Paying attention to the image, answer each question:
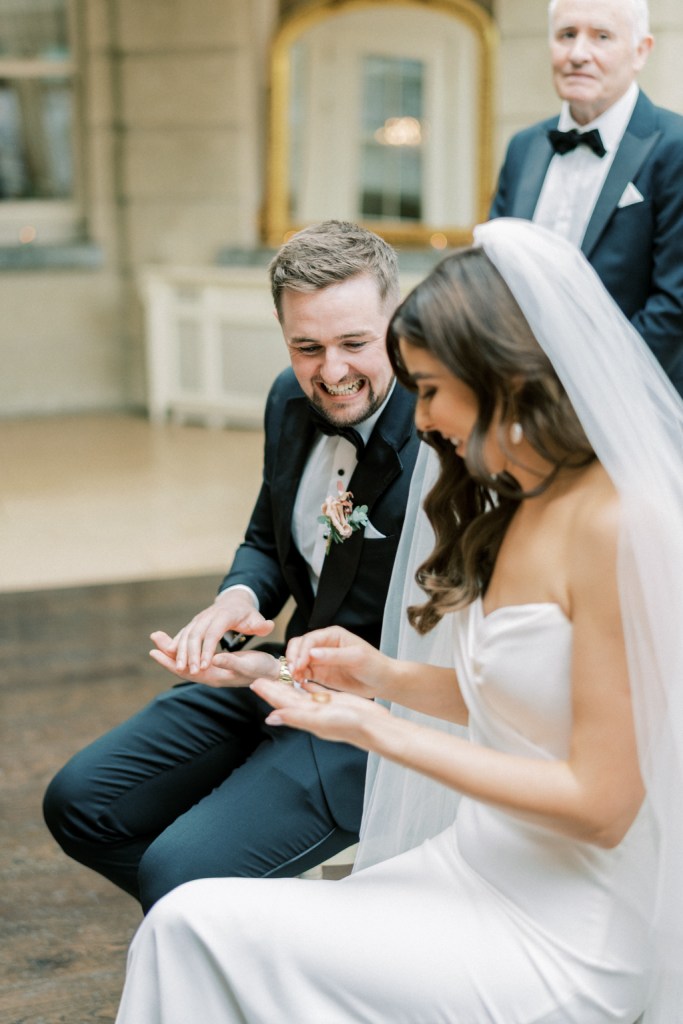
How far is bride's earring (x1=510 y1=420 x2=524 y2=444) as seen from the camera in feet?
5.18

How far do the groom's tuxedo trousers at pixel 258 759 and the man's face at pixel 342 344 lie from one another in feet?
0.26

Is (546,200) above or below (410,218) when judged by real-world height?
above

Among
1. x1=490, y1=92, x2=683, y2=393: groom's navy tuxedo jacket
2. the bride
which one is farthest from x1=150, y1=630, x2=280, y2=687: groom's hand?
x1=490, y1=92, x2=683, y2=393: groom's navy tuxedo jacket

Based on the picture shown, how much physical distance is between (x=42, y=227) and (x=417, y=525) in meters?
8.35

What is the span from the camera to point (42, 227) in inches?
386

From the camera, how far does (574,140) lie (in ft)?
11.5

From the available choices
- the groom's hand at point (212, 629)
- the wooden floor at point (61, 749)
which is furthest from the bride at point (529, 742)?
the wooden floor at point (61, 749)

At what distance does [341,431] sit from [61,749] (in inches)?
72.3

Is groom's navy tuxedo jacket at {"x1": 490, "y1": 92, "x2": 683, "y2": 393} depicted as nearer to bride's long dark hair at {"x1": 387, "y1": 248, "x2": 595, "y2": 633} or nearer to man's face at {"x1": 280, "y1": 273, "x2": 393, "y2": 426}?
man's face at {"x1": 280, "y1": 273, "x2": 393, "y2": 426}

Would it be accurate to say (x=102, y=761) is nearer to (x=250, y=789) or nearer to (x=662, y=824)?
(x=250, y=789)

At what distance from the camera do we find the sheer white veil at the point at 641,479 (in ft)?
4.96

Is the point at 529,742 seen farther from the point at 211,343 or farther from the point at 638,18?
the point at 211,343

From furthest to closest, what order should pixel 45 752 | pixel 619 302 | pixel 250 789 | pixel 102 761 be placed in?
pixel 45 752 → pixel 619 302 → pixel 102 761 → pixel 250 789

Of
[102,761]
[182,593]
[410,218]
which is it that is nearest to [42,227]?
[410,218]
